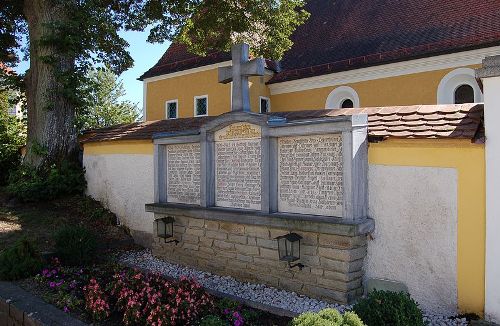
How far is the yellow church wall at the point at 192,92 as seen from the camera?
17500 millimetres

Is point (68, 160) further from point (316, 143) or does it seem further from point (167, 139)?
point (316, 143)

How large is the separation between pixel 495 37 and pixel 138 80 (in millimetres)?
16125

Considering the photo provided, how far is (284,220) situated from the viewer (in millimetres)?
5699

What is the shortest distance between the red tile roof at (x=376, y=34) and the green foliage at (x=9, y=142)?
6970 millimetres

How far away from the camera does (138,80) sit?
2172cm

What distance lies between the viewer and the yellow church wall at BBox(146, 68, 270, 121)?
57.4ft

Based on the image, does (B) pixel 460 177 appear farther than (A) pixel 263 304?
No

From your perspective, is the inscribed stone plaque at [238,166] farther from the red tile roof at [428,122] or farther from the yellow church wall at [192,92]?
the yellow church wall at [192,92]

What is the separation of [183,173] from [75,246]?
2.19 meters

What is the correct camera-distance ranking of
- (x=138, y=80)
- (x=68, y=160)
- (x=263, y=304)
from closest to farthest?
(x=263, y=304)
(x=68, y=160)
(x=138, y=80)

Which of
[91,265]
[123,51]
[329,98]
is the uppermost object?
[123,51]

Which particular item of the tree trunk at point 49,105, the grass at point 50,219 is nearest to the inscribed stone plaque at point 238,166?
the grass at point 50,219

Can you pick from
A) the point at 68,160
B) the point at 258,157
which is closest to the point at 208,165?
the point at 258,157

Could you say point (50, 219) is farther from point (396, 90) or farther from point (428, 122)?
point (396, 90)
